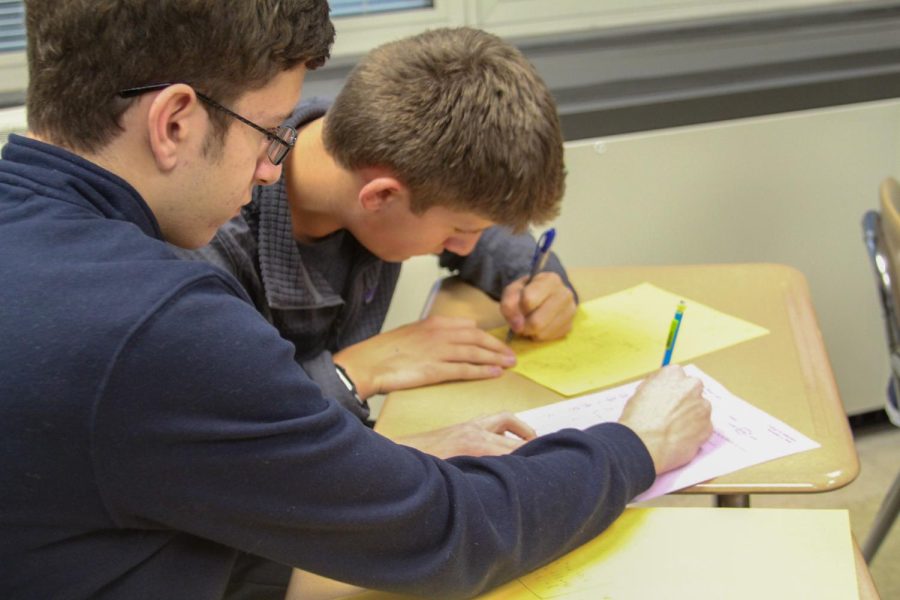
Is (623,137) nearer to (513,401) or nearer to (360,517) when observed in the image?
(513,401)

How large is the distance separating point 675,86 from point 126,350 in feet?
5.96

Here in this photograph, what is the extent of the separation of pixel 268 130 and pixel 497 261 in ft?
2.60

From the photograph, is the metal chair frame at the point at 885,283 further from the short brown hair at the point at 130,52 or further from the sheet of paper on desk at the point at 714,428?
the short brown hair at the point at 130,52

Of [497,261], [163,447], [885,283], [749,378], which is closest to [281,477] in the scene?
[163,447]

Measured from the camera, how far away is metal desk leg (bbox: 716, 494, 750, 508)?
1.07 meters

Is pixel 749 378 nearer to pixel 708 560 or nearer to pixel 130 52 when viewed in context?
pixel 708 560

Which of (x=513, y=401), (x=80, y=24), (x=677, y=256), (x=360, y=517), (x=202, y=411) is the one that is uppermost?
(x=80, y=24)

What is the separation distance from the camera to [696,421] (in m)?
1.12

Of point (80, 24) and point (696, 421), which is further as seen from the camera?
point (696, 421)

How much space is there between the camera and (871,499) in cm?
234

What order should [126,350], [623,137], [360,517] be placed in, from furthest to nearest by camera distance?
1. [623,137]
2. [360,517]
3. [126,350]

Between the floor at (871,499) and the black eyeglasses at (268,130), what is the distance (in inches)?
48.4

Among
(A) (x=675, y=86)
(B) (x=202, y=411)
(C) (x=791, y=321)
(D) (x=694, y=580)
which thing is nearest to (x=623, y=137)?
(A) (x=675, y=86)

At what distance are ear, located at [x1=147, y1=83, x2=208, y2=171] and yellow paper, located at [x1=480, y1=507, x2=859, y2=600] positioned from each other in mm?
501
